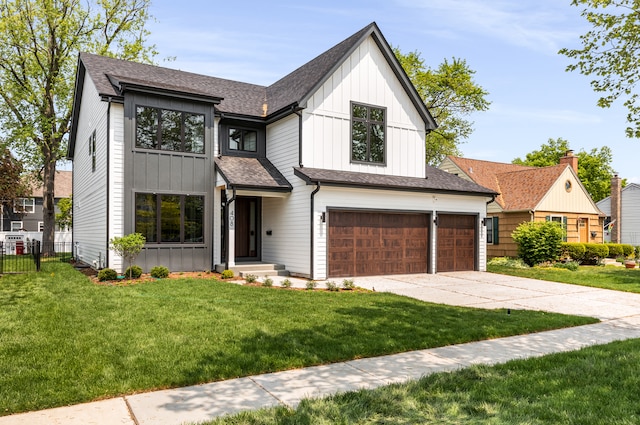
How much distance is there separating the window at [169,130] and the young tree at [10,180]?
25.6 m

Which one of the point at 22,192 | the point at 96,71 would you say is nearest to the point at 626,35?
the point at 96,71

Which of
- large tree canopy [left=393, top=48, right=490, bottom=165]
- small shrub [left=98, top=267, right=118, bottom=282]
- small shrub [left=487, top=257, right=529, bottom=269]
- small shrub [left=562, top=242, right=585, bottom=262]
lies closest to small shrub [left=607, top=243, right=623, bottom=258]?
small shrub [left=562, top=242, right=585, bottom=262]

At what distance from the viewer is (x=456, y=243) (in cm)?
1839

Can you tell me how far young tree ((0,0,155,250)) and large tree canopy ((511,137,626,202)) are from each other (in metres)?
48.5

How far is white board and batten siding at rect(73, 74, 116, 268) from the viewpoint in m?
15.7

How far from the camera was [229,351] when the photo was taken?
6047mm

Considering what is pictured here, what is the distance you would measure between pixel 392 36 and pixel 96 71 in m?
22.5

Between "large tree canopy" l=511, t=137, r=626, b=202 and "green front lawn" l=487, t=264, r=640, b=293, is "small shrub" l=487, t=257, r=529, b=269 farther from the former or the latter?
"large tree canopy" l=511, t=137, r=626, b=202

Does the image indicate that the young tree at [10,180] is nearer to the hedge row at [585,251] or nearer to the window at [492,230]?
the window at [492,230]

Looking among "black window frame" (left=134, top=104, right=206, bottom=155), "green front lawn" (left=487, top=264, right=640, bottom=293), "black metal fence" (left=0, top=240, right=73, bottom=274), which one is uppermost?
"black window frame" (left=134, top=104, right=206, bottom=155)

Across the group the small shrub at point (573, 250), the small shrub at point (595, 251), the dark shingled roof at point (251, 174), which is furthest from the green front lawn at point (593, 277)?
the dark shingled roof at point (251, 174)

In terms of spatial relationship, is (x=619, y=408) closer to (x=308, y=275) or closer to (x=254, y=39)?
(x=308, y=275)

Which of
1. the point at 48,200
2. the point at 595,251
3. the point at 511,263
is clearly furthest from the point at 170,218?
the point at 595,251

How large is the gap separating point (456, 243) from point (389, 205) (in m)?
3.85
